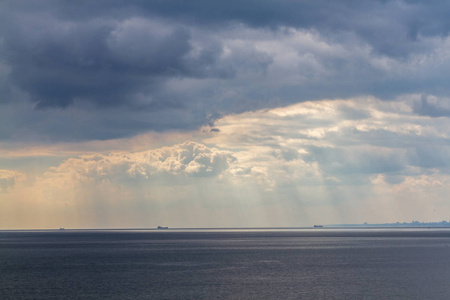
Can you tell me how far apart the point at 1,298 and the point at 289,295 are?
154 feet

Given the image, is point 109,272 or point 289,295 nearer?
point 289,295

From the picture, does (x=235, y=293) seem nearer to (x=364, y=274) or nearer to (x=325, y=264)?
(x=364, y=274)

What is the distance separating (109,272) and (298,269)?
4571 centimetres

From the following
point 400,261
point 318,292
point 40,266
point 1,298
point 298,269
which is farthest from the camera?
point 400,261

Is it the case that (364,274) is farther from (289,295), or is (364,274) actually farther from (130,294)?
(130,294)

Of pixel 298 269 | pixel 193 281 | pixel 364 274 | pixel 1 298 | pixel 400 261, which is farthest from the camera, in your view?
pixel 400 261

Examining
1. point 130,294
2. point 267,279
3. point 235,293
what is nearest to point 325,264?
point 267,279

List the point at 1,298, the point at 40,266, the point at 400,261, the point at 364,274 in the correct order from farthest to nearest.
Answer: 1. the point at 400,261
2. the point at 40,266
3. the point at 364,274
4. the point at 1,298

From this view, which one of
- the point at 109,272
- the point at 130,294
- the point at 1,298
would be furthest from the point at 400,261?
the point at 1,298

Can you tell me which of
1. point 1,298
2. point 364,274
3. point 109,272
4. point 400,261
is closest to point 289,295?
point 364,274

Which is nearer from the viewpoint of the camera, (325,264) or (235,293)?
(235,293)

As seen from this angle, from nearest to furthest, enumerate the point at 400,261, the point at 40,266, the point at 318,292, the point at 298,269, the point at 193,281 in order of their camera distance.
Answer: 1. the point at 318,292
2. the point at 193,281
3. the point at 298,269
4. the point at 40,266
5. the point at 400,261

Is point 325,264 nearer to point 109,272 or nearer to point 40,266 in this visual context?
point 109,272

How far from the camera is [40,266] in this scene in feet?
477
